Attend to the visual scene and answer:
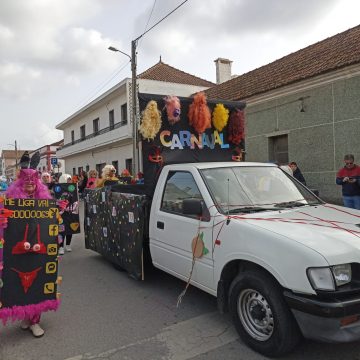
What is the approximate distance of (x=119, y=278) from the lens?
6012 mm

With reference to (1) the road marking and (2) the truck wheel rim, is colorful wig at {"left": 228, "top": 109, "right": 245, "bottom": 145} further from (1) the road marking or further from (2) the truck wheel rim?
(2) the truck wheel rim

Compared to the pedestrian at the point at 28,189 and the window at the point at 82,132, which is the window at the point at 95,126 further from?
the pedestrian at the point at 28,189

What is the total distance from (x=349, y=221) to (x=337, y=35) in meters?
13.7

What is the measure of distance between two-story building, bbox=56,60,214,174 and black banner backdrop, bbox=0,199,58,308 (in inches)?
860

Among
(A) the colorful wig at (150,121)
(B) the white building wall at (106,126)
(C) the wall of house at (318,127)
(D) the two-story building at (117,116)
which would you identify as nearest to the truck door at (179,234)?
(A) the colorful wig at (150,121)

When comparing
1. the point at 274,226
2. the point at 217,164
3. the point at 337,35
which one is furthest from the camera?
the point at 337,35

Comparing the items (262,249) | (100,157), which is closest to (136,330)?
(262,249)

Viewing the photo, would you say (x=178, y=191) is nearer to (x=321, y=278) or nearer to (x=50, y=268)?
(x=50, y=268)

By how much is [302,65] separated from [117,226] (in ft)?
36.4

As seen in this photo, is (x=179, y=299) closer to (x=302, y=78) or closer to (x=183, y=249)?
(x=183, y=249)

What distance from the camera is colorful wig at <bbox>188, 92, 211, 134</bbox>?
592cm

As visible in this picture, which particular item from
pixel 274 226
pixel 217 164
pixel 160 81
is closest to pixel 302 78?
pixel 217 164

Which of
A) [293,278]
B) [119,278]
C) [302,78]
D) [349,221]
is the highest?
[302,78]

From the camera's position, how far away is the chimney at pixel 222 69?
28.8 m
